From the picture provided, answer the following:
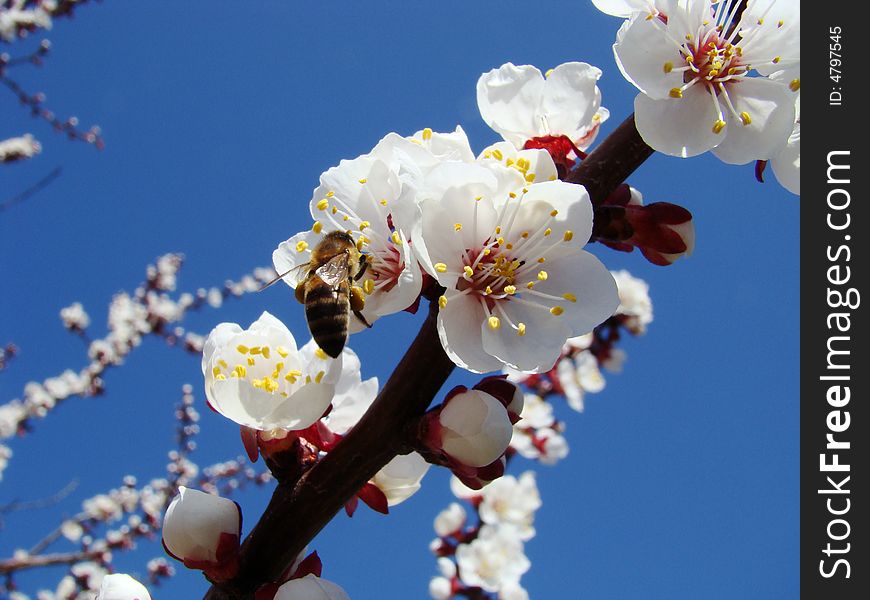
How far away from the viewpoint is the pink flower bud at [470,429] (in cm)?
106

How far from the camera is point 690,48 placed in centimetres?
137

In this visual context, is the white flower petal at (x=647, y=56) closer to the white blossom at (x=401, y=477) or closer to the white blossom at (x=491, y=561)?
the white blossom at (x=401, y=477)

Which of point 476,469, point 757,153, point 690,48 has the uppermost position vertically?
point 690,48

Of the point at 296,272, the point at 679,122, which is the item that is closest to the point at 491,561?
the point at 296,272

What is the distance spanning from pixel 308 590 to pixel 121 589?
0.28 meters

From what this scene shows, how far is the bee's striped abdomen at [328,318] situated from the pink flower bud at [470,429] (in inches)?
8.5

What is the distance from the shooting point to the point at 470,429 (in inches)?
41.8

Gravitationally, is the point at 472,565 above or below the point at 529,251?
above

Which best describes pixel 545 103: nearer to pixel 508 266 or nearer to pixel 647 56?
pixel 647 56

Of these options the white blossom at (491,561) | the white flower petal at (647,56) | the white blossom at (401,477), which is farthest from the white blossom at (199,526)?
the white blossom at (491,561)

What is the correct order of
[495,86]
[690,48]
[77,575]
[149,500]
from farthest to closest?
1. [149,500]
2. [77,575]
3. [495,86]
4. [690,48]
